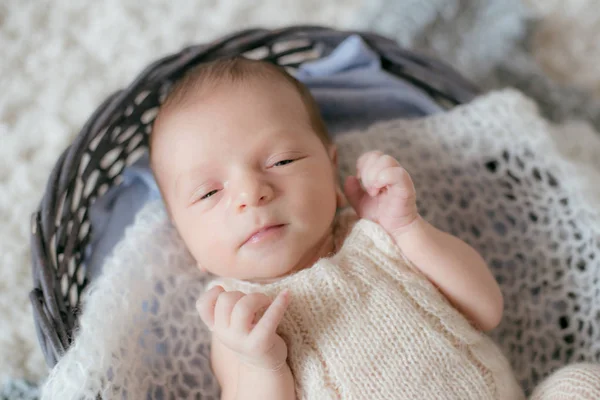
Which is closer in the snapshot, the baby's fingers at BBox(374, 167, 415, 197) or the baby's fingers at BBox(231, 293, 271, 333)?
the baby's fingers at BBox(231, 293, 271, 333)

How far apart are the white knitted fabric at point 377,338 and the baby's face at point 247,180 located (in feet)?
0.20

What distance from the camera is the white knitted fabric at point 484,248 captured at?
1048mm

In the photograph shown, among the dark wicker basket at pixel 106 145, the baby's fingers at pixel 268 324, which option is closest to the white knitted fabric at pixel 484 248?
the dark wicker basket at pixel 106 145

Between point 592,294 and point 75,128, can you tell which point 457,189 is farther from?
point 75,128

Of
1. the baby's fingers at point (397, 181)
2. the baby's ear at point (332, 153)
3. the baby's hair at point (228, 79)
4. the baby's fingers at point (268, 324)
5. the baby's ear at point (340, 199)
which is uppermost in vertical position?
the baby's hair at point (228, 79)

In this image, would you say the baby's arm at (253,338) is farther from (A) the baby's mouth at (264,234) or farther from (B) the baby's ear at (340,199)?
(B) the baby's ear at (340,199)

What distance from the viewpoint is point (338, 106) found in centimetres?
136

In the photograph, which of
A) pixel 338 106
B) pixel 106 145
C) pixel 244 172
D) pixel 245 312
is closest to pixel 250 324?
pixel 245 312

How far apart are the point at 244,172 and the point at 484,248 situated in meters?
0.56

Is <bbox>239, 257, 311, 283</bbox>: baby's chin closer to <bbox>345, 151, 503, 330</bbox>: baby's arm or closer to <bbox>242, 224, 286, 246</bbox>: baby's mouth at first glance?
<bbox>242, 224, 286, 246</bbox>: baby's mouth

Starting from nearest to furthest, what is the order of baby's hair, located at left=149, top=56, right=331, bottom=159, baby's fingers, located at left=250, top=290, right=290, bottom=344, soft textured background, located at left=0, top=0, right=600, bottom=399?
baby's fingers, located at left=250, top=290, right=290, bottom=344 → baby's hair, located at left=149, top=56, right=331, bottom=159 → soft textured background, located at left=0, top=0, right=600, bottom=399

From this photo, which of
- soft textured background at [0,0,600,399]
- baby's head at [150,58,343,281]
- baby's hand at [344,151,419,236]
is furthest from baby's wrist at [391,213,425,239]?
soft textured background at [0,0,600,399]

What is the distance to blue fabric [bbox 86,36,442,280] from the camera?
4.09 feet

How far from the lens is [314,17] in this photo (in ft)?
5.73
